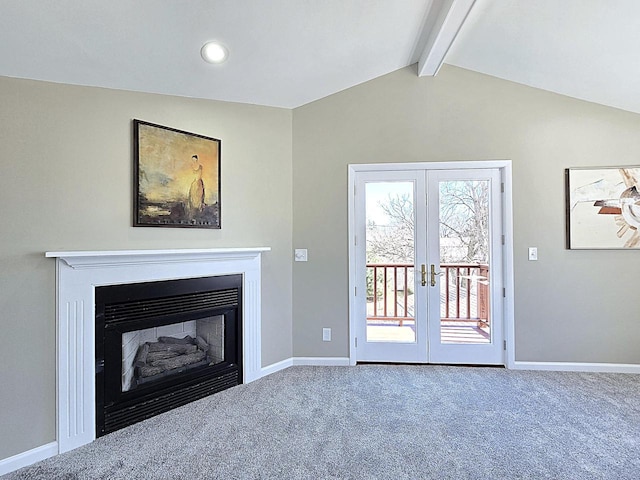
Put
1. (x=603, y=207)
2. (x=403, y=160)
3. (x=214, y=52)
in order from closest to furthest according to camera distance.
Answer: (x=214, y=52)
(x=603, y=207)
(x=403, y=160)

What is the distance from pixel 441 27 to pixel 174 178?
2363 mm

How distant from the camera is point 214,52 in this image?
247cm

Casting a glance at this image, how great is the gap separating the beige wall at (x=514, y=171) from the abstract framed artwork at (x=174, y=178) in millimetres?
910

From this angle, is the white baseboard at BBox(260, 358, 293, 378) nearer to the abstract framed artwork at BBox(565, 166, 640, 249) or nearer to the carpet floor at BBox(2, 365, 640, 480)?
the carpet floor at BBox(2, 365, 640, 480)

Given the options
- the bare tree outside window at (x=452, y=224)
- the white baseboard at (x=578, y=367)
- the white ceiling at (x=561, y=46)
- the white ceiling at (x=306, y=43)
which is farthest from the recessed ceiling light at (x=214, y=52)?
the white baseboard at (x=578, y=367)

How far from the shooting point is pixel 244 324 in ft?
10.0

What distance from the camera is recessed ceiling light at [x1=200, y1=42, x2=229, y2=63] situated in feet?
7.95

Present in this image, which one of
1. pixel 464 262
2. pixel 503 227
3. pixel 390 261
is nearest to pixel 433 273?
pixel 464 262

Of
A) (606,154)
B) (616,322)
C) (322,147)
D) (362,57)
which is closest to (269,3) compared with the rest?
(362,57)

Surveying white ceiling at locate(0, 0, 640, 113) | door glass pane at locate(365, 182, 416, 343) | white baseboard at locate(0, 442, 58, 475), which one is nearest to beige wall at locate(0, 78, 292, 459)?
white baseboard at locate(0, 442, 58, 475)

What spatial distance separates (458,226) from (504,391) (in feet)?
5.07

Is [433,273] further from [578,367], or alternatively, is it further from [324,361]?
[578,367]

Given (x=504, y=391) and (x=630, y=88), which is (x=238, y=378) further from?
(x=630, y=88)

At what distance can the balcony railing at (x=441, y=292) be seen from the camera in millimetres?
3398
